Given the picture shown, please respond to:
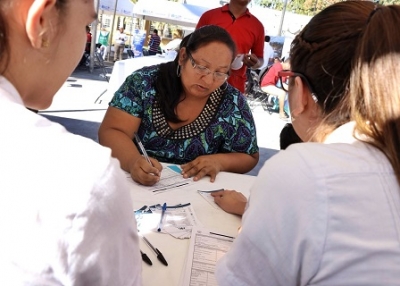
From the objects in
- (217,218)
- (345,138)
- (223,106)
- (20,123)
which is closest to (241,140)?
(223,106)

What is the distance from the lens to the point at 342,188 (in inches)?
27.1

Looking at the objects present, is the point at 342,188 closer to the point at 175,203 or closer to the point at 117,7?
the point at 175,203

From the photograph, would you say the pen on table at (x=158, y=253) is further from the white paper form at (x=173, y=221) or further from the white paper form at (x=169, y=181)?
the white paper form at (x=169, y=181)

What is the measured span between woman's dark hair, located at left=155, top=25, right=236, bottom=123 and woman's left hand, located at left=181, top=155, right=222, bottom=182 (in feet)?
0.89

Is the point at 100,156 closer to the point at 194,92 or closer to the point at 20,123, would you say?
the point at 20,123

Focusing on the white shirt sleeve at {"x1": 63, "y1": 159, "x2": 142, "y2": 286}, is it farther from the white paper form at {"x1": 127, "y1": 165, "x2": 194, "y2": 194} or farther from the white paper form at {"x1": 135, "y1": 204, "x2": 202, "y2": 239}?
the white paper form at {"x1": 127, "y1": 165, "x2": 194, "y2": 194}

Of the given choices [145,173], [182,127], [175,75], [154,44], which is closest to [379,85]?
[145,173]

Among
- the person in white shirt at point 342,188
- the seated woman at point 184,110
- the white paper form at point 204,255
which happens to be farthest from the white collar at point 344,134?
the seated woman at point 184,110

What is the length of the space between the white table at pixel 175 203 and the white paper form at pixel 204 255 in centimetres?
2

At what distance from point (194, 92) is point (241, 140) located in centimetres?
35

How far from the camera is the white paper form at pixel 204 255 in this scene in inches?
37.2

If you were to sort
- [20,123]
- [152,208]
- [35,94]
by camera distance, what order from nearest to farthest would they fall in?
[20,123], [35,94], [152,208]

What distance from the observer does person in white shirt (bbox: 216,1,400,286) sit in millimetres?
686

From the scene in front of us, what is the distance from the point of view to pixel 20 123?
0.51 meters
